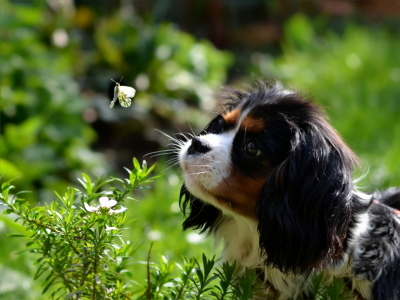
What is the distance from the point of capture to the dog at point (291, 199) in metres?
2.18

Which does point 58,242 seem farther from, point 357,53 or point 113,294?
point 357,53

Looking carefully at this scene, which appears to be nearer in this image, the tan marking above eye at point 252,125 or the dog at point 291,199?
the dog at point 291,199

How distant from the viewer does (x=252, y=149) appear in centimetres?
232

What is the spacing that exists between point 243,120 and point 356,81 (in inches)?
181

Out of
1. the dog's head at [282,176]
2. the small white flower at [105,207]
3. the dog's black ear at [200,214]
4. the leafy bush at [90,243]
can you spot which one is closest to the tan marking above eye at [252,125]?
the dog's head at [282,176]

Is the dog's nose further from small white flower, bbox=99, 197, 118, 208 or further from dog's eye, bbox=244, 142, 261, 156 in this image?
small white flower, bbox=99, 197, 118, 208

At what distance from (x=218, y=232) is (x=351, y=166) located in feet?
2.26

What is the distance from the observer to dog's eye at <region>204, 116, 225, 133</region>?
8.49 feet

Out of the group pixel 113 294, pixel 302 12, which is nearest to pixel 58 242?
pixel 113 294

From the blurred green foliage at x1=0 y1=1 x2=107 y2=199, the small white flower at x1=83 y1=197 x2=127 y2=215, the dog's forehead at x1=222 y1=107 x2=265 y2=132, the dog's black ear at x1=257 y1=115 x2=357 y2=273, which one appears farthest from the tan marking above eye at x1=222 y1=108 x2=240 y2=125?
the blurred green foliage at x1=0 y1=1 x2=107 y2=199

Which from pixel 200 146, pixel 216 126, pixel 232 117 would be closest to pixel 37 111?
pixel 216 126

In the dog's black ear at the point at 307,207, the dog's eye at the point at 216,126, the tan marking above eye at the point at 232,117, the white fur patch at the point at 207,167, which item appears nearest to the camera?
the dog's black ear at the point at 307,207

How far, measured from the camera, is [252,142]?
7.68ft

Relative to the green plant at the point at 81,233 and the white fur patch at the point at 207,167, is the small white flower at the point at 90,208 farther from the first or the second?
the white fur patch at the point at 207,167
